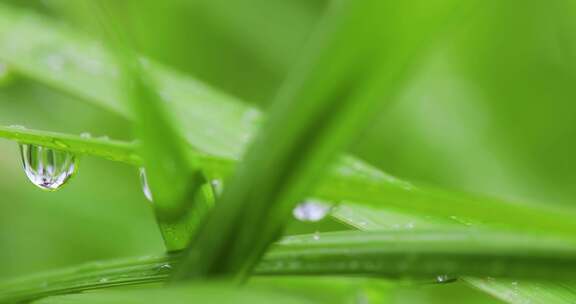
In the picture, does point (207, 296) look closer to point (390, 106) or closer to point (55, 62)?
point (55, 62)

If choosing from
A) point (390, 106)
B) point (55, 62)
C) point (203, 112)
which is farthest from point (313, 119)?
point (390, 106)

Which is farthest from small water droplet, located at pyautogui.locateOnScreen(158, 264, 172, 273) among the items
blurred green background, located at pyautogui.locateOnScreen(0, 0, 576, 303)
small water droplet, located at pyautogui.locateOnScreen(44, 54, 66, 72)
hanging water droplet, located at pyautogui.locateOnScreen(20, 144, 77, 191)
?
blurred green background, located at pyautogui.locateOnScreen(0, 0, 576, 303)

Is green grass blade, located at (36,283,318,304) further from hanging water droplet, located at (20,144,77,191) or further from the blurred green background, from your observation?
the blurred green background

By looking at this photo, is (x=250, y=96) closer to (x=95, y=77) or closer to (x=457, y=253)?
(x=95, y=77)

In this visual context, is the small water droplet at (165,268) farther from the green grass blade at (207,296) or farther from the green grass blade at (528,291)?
the green grass blade at (528,291)

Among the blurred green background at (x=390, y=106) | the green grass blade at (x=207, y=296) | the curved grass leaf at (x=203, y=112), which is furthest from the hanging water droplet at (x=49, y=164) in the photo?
the blurred green background at (x=390, y=106)

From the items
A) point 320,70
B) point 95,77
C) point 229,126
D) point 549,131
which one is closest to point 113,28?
point 320,70

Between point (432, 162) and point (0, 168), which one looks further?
point (432, 162)
